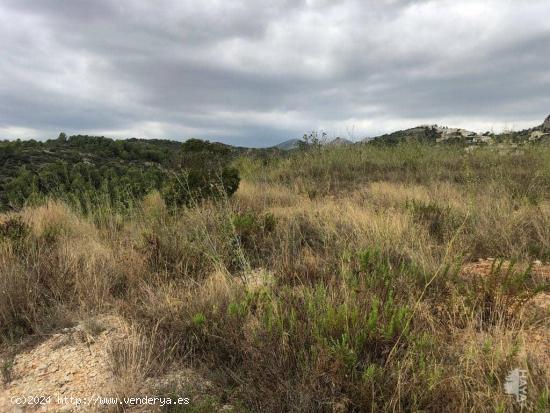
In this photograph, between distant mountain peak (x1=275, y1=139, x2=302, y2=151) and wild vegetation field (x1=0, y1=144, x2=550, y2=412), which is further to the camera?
distant mountain peak (x1=275, y1=139, x2=302, y2=151)

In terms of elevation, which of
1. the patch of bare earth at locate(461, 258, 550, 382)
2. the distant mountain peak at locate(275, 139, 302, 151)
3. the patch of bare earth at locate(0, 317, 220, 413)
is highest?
the distant mountain peak at locate(275, 139, 302, 151)

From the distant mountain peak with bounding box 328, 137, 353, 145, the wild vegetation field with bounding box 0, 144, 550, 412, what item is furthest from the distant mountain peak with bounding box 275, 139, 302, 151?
the wild vegetation field with bounding box 0, 144, 550, 412

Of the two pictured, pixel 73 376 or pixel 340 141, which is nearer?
pixel 73 376

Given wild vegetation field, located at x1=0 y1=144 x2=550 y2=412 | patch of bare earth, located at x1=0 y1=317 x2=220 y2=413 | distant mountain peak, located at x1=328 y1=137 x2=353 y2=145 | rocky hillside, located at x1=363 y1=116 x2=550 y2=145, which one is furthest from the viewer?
distant mountain peak, located at x1=328 y1=137 x2=353 y2=145

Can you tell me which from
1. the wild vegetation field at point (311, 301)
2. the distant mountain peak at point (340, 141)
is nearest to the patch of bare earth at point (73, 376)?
the wild vegetation field at point (311, 301)

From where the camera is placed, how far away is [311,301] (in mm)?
2354

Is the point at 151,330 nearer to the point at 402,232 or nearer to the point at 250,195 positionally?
the point at 402,232

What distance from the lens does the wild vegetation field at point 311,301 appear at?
1.91m

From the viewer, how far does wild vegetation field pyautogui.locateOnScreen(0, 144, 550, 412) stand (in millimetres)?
1913

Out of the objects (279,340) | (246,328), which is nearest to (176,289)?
(246,328)

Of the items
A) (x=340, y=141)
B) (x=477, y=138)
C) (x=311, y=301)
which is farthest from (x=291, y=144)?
(x=311, y=301)

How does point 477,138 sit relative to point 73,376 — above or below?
above

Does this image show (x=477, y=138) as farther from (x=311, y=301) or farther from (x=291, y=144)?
(x=311, y=301)

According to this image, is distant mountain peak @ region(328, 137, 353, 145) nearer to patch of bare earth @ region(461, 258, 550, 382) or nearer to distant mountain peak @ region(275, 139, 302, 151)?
distant mountain peak @ region(275, 139, 302, 151)
